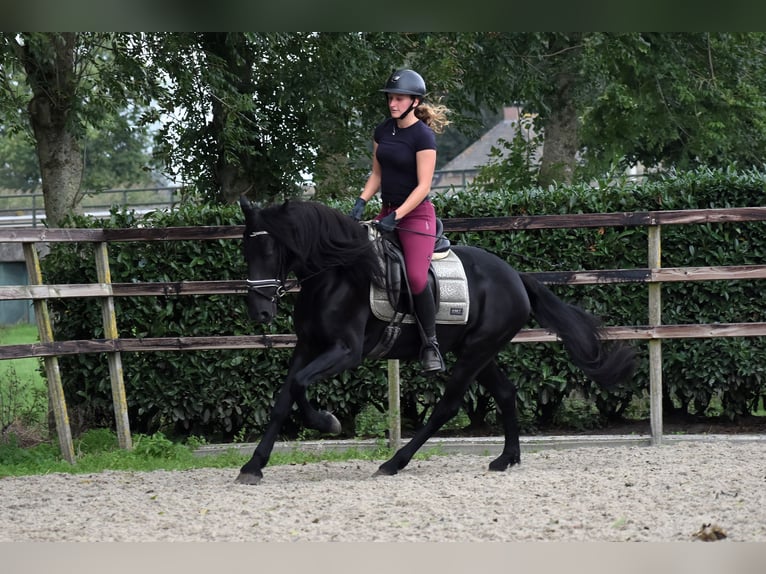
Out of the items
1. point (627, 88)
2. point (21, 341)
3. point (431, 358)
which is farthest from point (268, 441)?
point (21, 341)

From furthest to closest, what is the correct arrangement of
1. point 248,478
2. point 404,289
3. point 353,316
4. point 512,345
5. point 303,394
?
point 512,345, point 404,289, point 353,316, point 248,478, point 303,394

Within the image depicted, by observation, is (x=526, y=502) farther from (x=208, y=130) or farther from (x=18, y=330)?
(x=18, y=330)

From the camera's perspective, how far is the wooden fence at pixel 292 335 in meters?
7.83

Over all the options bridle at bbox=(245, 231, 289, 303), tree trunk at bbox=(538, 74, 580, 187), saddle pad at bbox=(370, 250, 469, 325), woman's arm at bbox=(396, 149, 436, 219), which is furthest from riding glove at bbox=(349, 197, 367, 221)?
tree trunk at bbox=(538, 74, 580, 187)

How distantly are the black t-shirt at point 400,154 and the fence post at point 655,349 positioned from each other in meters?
2.52

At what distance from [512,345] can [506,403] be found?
1.38m

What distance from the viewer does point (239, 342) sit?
8109 millimetres

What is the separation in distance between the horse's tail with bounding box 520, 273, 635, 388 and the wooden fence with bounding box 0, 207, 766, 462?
627 mm

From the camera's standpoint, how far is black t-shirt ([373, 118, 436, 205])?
6.51 meters

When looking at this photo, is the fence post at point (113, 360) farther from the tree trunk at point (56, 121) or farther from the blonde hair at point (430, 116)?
the blonde hair at point (430, 116)

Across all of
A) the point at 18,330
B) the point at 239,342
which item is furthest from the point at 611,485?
the point at 18,330

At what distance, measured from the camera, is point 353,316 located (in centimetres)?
643

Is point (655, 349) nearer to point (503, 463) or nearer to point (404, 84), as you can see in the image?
point (503, 463)

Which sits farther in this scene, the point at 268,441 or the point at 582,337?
the point at 582,337
